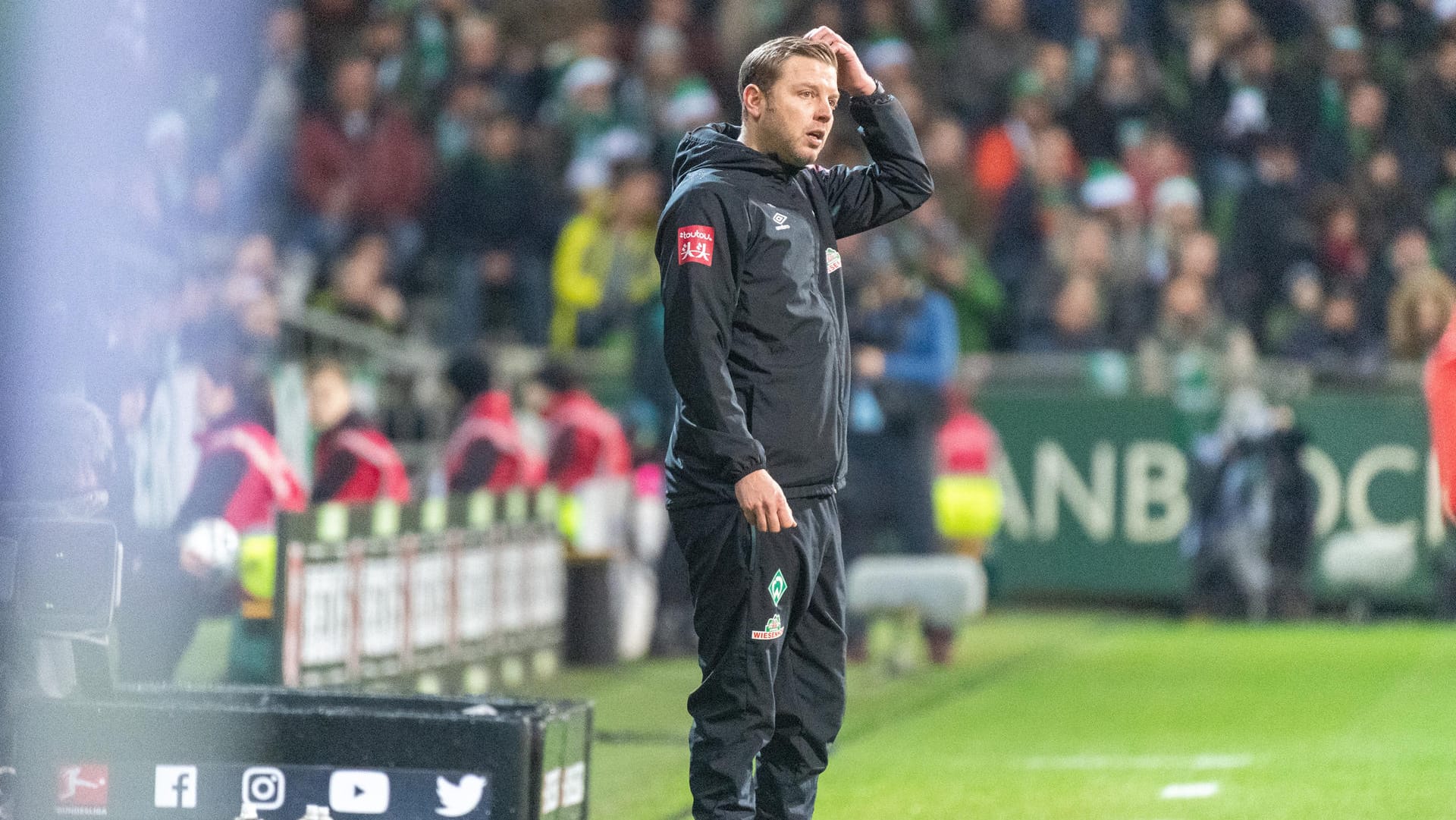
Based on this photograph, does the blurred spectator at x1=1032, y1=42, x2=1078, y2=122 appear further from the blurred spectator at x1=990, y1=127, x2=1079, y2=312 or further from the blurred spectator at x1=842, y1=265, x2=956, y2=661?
the blurred spectator at x1=842, y1=265, x2=956, y2=661

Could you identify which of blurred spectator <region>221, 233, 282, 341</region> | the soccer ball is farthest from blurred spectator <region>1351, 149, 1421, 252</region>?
the soccer ball

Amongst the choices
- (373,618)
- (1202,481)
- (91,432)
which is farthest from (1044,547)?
(91,432)

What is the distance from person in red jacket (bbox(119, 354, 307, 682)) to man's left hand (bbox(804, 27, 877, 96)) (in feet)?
12.6

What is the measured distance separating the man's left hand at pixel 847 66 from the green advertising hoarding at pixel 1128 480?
9059 mm

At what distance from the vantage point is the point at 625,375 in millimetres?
14680

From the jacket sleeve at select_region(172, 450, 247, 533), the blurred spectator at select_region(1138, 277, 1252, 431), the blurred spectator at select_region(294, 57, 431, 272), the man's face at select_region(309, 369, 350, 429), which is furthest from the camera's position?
the blurred spectator at select_region(294, 57, 431, 272)

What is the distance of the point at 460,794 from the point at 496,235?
11.1 m

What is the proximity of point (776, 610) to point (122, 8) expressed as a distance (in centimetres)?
387

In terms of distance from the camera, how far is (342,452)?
9.66 meters

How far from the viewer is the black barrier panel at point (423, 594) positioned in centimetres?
860

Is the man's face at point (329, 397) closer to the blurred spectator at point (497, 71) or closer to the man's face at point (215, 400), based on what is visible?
the man's face at point (215, 400)

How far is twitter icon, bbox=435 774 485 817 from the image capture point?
18.4 feet

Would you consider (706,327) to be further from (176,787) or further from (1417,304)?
(1417,304)

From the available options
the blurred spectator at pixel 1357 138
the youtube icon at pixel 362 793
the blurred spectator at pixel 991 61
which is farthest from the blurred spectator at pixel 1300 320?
the youtube icon at pixel 362 793
